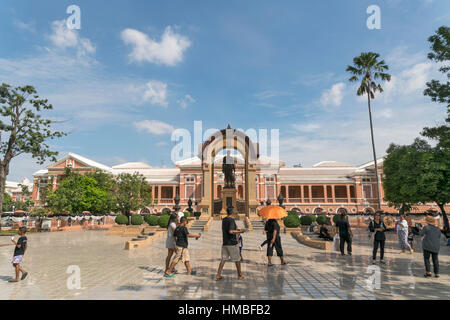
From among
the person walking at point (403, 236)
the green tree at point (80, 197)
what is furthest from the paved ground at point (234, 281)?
the green tree at point (80, 197)

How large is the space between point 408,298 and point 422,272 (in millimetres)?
3171

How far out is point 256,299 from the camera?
5.10 metres

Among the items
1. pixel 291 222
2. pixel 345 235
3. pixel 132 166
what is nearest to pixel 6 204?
pixel 132 166

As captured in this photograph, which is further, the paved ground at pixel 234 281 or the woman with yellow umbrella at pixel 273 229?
the woman with yellow umbrella at pixel 273 229

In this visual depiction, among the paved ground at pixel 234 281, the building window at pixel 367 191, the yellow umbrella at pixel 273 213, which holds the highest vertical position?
the building window at pixel 367 191

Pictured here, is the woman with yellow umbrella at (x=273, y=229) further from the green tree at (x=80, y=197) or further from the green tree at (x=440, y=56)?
the green tree at (x=80, y=197)

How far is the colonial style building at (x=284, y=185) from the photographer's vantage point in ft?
168

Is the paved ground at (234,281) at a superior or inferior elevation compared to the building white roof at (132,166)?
inferior

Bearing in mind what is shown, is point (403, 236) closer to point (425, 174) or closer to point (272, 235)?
point (272, 235)

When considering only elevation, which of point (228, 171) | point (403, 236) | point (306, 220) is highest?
point (228, 171)

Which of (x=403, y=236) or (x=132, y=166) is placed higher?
(x=132, y=166)

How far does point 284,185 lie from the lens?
54281 mm

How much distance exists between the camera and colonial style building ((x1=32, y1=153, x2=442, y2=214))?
51.1 m
